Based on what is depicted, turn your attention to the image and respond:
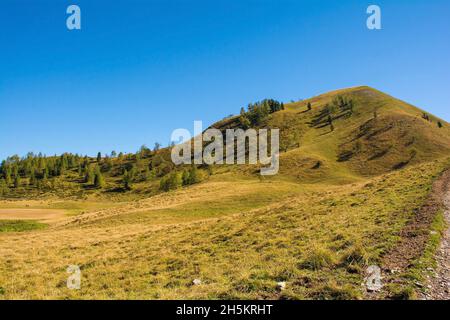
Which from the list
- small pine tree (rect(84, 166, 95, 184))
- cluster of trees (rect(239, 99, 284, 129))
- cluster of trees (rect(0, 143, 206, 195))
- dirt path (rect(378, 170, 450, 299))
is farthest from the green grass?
cluster of trees (rect(239, 99, 284, 129))

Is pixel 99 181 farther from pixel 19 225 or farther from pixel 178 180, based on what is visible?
pixel 19 225

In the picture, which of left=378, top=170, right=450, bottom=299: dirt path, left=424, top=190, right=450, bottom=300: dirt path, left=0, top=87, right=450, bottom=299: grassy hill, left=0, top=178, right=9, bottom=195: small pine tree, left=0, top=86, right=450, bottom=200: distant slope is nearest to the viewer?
left=424, top=190, right=450, bottom=300: dirt path

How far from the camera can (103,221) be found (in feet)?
135

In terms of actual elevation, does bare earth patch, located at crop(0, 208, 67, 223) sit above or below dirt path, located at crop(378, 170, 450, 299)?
below

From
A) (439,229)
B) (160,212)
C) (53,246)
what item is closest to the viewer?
(439,229)

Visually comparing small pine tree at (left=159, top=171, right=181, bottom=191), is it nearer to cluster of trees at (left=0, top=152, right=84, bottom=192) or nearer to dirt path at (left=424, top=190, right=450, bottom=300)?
cluster of trees at (left=0, top=152, right=84, bottom=192)

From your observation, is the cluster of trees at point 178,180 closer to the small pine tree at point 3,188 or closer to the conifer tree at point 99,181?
the conifer tree at point 99,181


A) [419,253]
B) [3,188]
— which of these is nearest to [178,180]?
[419,253]

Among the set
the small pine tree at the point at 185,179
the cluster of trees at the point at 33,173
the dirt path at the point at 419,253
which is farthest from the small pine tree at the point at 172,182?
the dirt path at the point at 419,253

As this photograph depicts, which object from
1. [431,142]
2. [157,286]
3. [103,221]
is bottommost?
[103,221]

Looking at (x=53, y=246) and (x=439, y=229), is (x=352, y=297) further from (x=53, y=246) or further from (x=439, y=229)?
(x=53, y=246)

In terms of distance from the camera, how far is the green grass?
40.7 meters

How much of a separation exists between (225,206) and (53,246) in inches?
994
